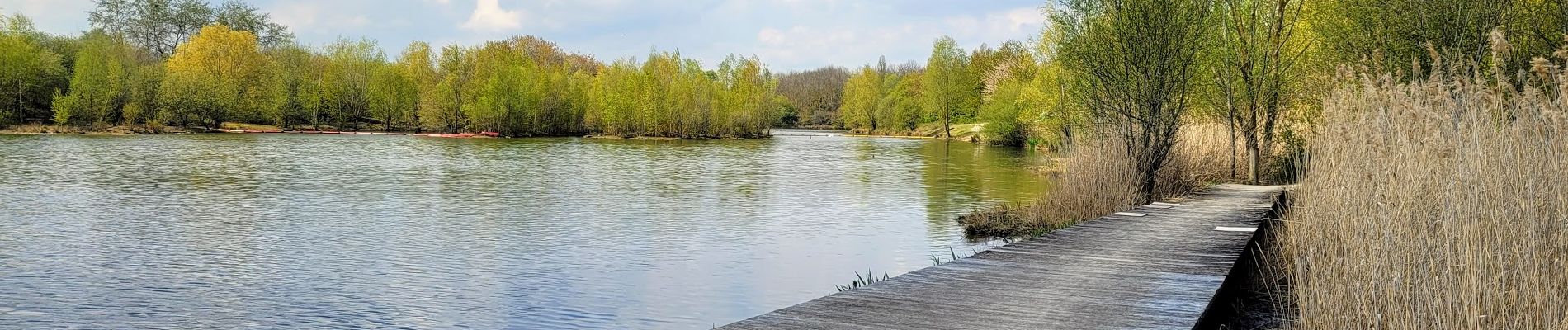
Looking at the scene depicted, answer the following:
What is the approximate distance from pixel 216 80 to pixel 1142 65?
181ft

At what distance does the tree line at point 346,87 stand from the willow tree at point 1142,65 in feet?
151

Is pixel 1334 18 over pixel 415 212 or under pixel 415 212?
over

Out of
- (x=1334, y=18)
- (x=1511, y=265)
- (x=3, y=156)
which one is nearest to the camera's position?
(x=1511, y=265)

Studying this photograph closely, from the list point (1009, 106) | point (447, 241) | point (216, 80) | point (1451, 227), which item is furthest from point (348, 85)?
point (1451, 227)

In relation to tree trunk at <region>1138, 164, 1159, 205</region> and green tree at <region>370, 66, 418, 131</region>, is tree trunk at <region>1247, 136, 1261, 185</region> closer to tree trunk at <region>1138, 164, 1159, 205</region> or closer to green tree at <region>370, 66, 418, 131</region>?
tree trunk at <region>1138, 164, 1159, 205</region>

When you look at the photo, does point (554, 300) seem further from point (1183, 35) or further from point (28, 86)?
point (28, 86)

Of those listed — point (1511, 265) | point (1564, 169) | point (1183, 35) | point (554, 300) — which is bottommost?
point (554, 300)

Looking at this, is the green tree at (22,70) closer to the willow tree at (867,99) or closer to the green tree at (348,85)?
the green tree at (348,85)

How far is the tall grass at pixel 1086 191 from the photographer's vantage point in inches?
506

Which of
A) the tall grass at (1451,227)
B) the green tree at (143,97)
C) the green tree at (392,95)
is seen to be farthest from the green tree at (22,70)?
the tall grass at (1451,227)

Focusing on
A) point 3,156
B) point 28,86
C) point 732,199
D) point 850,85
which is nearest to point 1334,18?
point 732,199

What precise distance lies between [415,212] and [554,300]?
734cm

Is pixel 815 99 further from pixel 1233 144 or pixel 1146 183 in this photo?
pixel 1146 183

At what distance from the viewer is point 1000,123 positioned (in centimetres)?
4662
